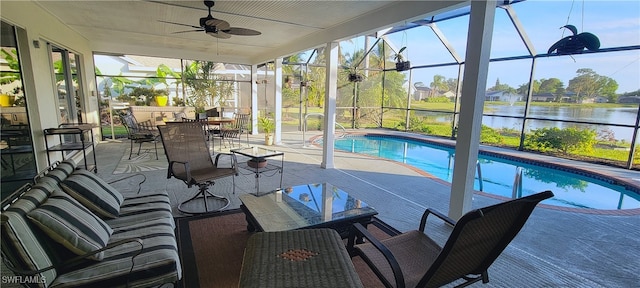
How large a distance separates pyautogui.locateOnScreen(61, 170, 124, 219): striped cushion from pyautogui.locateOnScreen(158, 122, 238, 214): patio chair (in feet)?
3.37

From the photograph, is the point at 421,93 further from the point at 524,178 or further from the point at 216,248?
the point at 216,248

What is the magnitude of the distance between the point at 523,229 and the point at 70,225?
389 centimetres

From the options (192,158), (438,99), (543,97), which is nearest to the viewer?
(192,158)

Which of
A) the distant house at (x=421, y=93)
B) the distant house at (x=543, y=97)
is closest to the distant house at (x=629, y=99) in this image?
the distant house at (x=543, y=97)

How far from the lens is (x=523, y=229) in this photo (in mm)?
3055

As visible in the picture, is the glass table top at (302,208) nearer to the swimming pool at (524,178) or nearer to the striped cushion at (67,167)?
the striped cushion at (67,167)

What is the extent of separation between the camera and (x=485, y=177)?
6098 millimetres

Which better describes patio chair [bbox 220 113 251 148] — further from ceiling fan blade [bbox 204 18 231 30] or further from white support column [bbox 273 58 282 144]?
ceiling fan blade [bbox 204 18 231 30]

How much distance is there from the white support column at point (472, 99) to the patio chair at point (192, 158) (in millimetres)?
2598

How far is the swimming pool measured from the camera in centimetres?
469

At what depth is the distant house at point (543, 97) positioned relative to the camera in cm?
735

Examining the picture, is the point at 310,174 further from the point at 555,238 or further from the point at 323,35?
the point at 555,238

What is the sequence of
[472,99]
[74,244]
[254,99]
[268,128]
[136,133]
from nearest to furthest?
[74,244] < [472,99] < [136,133] < [268,128] < [254,99]

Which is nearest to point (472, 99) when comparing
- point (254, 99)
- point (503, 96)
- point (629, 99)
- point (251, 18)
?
point (251, 18)
